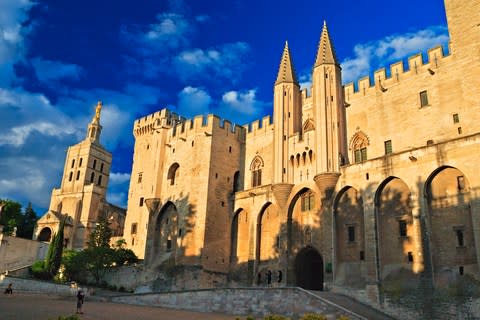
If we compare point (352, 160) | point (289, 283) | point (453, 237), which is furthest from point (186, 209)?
point (453, 237)

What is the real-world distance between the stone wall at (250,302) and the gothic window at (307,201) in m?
9.11

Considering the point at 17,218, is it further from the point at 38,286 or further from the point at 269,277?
the point at 269,277

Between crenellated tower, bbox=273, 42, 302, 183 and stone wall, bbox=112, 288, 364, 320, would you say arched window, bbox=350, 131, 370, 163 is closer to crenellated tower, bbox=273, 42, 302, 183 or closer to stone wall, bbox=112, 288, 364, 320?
crenellated tower, bbox=273, 42, 302, 183

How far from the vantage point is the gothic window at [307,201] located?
29.5 metres

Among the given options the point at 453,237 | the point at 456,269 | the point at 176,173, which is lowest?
the point at 456,269

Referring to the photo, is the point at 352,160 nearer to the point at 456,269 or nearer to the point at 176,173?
the point at 456,269

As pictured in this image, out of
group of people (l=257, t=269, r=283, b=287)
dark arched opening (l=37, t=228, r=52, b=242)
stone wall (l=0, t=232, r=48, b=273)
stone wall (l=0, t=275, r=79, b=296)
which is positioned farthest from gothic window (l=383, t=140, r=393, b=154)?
dark arched opening (l=37, t=228, r=52, b=242)

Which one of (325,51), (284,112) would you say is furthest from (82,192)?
(325,51)

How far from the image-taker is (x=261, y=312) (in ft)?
70.5

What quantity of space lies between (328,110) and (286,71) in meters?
6.84

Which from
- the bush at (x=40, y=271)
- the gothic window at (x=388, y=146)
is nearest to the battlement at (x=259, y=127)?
the gothic window at (x=388, y=146)

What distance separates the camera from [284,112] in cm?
3309

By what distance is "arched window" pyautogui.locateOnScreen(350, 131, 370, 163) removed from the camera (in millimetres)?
29234

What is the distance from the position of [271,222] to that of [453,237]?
13427mm
